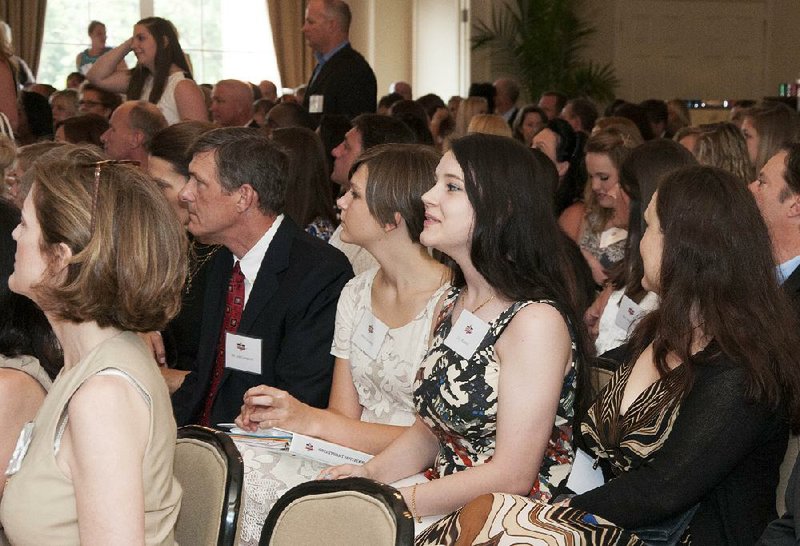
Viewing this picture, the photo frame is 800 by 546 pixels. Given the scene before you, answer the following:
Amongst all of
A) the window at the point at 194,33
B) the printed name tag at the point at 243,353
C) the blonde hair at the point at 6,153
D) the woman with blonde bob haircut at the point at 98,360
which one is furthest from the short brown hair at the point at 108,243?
the window at the point at 194,33

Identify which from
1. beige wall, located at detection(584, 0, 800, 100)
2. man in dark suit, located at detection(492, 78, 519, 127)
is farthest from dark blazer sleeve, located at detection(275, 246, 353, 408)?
beige wall, located at detection(584, 0, 800, 100)

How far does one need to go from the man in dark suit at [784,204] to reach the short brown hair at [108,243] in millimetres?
1957

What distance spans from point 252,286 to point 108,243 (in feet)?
5.28

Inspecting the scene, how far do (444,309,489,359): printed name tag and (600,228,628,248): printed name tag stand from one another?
2.44m

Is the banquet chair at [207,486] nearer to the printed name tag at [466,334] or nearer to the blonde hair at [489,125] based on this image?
the printed name tag at [466,334]

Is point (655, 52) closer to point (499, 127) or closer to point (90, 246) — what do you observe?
point (499, 127)

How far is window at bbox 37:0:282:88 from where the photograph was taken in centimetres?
1370

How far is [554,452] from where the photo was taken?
2.60 metres

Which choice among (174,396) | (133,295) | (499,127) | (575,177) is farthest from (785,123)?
(133,295)

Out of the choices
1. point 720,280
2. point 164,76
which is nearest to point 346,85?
point 164,76

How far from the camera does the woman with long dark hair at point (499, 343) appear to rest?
7.95ft

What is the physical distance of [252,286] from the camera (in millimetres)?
3477

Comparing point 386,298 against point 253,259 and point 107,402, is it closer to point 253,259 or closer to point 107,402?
point 253,259

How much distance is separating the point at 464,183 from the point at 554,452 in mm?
670
